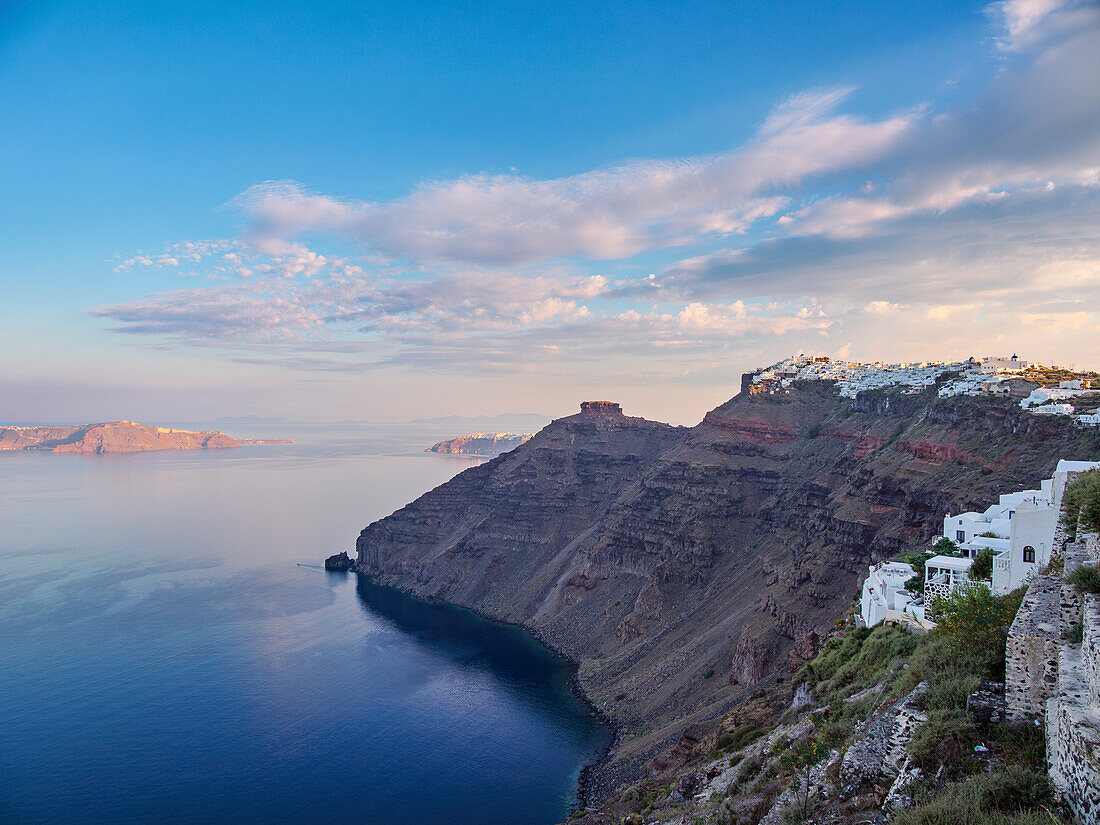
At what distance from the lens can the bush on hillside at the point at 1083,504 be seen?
16.3m

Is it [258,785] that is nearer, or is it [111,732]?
[258,785]

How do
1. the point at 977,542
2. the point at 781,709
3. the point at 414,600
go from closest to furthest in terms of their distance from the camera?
1. the point at 977,542
2. the point at 781,709
3. the point at 414,600

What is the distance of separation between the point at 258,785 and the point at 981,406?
7488cm

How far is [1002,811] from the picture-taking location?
35.0 feet

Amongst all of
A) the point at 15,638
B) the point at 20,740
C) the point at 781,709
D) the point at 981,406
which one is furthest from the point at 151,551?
the point at 981,406

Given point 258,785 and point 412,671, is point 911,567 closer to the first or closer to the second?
point 258,785

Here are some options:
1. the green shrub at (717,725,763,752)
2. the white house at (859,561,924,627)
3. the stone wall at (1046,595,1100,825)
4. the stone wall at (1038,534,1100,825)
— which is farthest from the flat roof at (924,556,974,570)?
the stone wall at (1046,595,1100,825)

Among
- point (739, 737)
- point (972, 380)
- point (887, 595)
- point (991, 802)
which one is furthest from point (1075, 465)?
point (972, 380)

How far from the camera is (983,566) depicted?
101 feet

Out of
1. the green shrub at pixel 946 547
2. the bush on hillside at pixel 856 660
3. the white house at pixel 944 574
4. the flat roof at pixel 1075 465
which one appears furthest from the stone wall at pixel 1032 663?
the green shrub at pixel 946 547

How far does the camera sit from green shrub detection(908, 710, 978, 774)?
13.3 metres

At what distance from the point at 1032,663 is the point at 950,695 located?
2.28 m

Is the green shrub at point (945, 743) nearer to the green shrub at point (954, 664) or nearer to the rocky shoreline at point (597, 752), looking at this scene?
the green shrub at point (954, 664)

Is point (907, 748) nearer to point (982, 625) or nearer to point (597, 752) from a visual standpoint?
point (982, 625)
